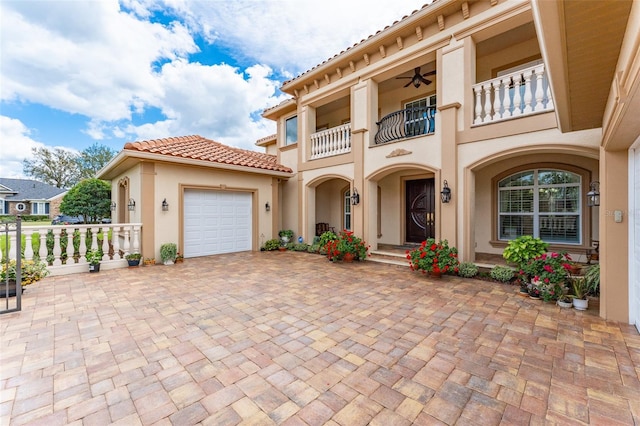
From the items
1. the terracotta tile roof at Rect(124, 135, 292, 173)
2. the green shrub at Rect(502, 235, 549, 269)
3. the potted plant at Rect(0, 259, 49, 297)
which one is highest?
the terracotta tile roof at Rect(124, 135, 292, 173)

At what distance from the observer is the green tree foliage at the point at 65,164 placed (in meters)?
34.2

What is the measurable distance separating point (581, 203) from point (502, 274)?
131 inches

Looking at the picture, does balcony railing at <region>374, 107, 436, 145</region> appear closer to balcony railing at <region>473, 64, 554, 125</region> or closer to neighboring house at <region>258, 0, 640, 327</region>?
neighboring house at <region>258, 0, 640, 327</region>

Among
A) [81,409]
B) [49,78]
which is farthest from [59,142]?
[81,409]

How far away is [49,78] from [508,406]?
18659 mm

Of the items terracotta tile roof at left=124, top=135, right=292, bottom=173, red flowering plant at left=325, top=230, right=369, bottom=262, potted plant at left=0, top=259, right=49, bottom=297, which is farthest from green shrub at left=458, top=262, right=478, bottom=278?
potted plant at left=0, top=259, right=49, bottom=297

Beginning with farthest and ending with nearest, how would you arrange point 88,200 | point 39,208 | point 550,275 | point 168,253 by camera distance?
point 39,208 → point 88,200 → point 168,253 → point 550,275

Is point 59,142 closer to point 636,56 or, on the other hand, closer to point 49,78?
point 49,78

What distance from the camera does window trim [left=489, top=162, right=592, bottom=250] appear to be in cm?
657

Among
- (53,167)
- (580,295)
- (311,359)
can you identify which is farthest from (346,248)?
(53,167)

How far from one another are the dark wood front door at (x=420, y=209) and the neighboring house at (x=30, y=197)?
40.2 metres

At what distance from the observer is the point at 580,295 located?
4.20m

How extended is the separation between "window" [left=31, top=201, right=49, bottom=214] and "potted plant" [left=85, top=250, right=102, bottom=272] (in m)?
37.9

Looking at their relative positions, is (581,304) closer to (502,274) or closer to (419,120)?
(502,274)
